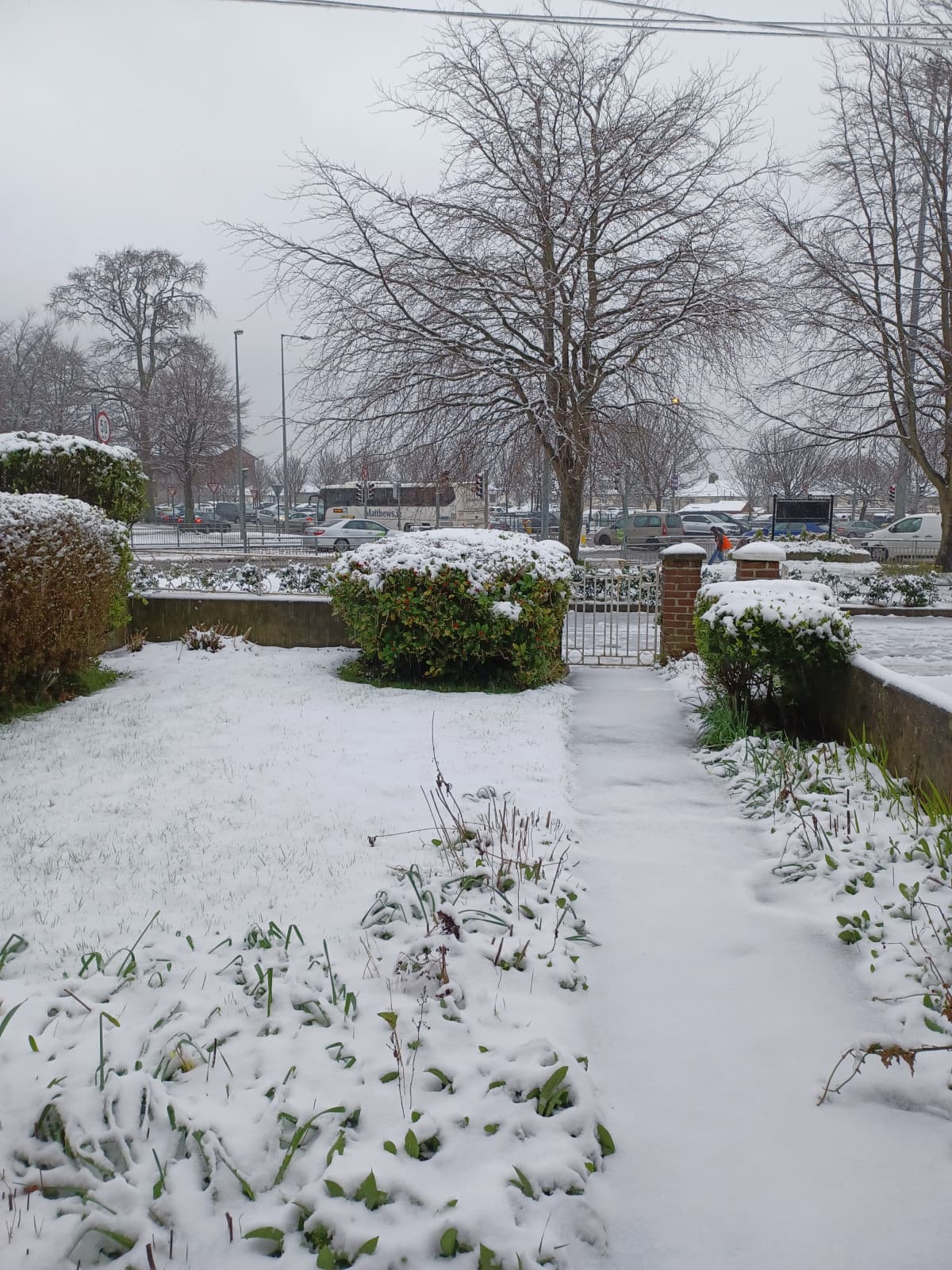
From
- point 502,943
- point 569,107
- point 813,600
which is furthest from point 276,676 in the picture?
point 569,107

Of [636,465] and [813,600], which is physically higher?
[636,465]

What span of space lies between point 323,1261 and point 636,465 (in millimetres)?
15707

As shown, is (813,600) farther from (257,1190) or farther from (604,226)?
(604,226)

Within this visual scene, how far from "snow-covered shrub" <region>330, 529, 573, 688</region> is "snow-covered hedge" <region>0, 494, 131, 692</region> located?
2053 millimetres

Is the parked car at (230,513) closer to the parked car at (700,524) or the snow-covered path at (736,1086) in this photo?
the parked car at (700,524)

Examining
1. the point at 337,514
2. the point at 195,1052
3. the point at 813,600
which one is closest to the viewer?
the point at 195,1052

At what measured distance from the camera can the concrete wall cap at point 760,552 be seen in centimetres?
852

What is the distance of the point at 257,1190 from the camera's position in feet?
7.00

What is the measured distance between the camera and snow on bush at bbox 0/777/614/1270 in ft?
6.56

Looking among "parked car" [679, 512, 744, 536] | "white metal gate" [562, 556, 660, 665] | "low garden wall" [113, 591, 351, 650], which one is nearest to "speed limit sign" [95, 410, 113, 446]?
"low garden wall" [113, 591, 351, 650]

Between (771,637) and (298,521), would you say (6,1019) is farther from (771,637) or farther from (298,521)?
(298,521)

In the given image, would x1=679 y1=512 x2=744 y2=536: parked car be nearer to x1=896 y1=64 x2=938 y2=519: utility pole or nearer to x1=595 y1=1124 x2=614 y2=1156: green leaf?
x1=896 y1=64 x2=938 y2=519: utility pole

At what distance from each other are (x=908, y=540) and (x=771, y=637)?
23.7m

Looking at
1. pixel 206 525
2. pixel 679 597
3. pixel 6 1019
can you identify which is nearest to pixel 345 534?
pixel 206 525
